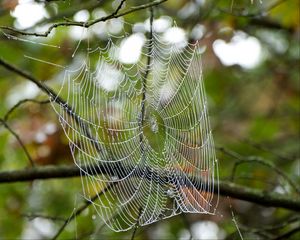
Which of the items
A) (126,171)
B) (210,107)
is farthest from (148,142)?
(210,107)

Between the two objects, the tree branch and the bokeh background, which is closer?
the tree branch

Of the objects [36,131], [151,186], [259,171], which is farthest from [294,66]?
[151,186]

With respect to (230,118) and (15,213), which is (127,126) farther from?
(230,118)

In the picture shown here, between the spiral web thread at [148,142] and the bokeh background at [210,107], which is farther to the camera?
the bokeh background at [210,107]

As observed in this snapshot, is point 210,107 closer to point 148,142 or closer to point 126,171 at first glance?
point 148,142
